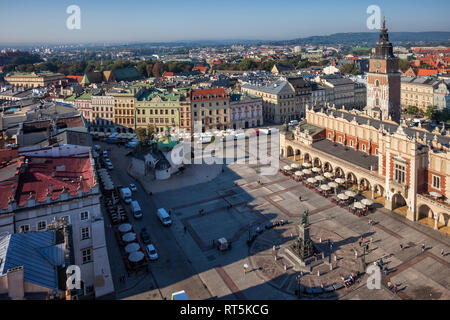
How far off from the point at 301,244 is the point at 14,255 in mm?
31121

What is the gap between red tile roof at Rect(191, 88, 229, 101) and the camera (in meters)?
107

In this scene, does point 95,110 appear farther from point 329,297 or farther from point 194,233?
point 329,297

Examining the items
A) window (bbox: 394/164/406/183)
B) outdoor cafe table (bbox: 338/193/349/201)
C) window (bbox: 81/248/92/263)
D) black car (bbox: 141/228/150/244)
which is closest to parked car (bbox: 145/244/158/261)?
black car (bbox: 141/228/150/244)

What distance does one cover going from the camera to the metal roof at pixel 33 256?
75.8 ft

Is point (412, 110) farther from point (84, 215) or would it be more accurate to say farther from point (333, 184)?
point (84, 215)

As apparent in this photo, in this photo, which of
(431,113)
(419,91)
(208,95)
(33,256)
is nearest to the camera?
(33,256)

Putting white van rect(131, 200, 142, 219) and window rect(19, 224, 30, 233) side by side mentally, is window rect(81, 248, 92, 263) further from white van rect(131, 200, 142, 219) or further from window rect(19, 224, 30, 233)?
white van rect(131, 200, 142, 219)

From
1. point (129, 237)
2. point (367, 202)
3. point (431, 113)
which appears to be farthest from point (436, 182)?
point (431, 113)

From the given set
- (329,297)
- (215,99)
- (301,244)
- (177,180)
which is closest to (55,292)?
(329,297)

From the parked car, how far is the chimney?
80.3ft

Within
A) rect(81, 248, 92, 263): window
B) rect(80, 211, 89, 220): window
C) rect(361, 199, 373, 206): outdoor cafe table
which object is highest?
rect(80, 211, 89, 220): window

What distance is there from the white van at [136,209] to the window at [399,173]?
39413 mm

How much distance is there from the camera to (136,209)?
57.8 metres

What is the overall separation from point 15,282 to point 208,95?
9090cm
